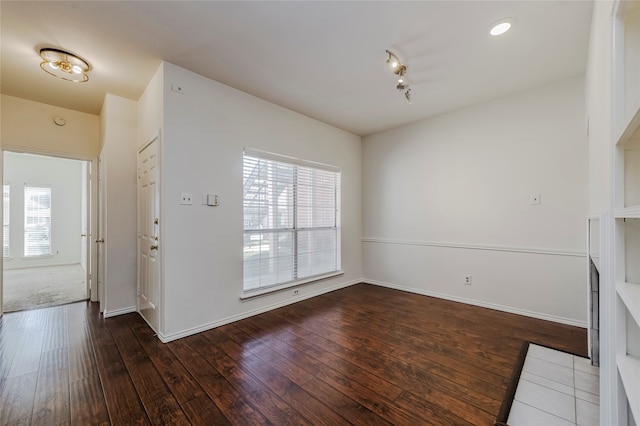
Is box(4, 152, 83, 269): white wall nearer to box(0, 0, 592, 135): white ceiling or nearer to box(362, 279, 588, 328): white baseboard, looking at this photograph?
box(0, 0, 592, 135): white ceiling

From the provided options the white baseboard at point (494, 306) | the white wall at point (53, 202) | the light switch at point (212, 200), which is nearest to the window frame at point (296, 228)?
the light switch at point (212, 200)

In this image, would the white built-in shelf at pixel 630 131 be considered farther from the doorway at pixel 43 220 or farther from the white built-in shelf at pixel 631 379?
the doorway at pixel 43 220

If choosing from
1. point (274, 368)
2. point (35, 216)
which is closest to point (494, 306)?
point (274, 368)

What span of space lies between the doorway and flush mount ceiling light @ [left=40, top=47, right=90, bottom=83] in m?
3.38

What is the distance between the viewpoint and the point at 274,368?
2080 millimetres

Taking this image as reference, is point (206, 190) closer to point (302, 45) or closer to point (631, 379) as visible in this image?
point (302, 45)

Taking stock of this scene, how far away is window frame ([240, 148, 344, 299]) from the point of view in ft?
10.4

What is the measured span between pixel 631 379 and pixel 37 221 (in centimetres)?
951

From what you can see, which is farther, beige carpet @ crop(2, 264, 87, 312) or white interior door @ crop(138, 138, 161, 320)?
beige carpet @ crop(2, 264, 87, 312)

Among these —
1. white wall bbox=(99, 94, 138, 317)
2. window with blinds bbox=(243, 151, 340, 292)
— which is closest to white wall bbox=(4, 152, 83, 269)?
white wall bbox=(99, 94, 138, 317)

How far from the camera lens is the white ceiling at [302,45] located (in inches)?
74.3

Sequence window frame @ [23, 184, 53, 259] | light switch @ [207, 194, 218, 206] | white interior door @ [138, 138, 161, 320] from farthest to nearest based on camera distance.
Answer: window frame @ [23, 184, 53, 259] → light switch @ [207, 194, 218, 206] → white interior door @ [138, 138, 161, 320]

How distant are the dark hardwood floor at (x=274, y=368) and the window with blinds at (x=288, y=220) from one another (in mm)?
677

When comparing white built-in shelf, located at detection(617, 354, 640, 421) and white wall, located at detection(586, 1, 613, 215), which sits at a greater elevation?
white wall, located at detection(586, 1, 613, 215)
